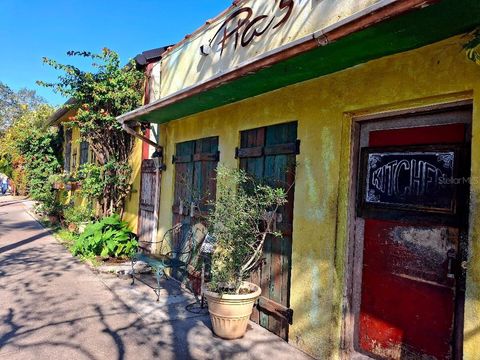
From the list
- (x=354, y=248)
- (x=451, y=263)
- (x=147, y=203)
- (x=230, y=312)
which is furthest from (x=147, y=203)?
(x=451, y=263)

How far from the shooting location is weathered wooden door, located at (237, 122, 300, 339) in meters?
4.21

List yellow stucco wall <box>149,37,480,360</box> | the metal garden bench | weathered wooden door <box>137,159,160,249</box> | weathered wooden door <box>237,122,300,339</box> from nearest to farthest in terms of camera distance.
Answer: yellow stucco wall <box>149,37,480,360</box>, weathered wooden door <box>237,122,300,339</box>, the metal garden bench, weathered wooden door <box>137,159,160,249</box>

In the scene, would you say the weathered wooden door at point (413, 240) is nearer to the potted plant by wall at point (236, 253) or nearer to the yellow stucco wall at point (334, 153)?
the yellow stucco wall at point (334, 153)

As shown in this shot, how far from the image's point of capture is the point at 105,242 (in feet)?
25.6

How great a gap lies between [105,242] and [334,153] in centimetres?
567

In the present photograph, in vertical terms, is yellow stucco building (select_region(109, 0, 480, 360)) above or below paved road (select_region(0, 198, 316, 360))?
above

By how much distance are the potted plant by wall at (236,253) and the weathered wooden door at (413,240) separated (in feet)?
3.17

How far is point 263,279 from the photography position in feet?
15.1

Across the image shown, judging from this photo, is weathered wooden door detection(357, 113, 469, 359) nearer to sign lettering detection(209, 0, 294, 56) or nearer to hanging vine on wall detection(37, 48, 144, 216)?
sign lettering detection(209, 0, 294, 56)

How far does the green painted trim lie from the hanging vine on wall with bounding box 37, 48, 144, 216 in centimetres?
417

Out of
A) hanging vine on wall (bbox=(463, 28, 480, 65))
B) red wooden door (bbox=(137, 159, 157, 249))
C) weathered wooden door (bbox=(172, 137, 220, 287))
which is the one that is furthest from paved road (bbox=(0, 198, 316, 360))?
hanging vine on wall (bbox=(463, 28, 480, 65))

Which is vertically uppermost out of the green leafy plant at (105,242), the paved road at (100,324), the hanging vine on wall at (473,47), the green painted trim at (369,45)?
the green painted trim at (369,45)

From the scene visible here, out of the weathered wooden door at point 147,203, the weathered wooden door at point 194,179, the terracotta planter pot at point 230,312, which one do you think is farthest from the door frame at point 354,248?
the weathered wooden door at point 147,203

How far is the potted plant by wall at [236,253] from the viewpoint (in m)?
3.98
